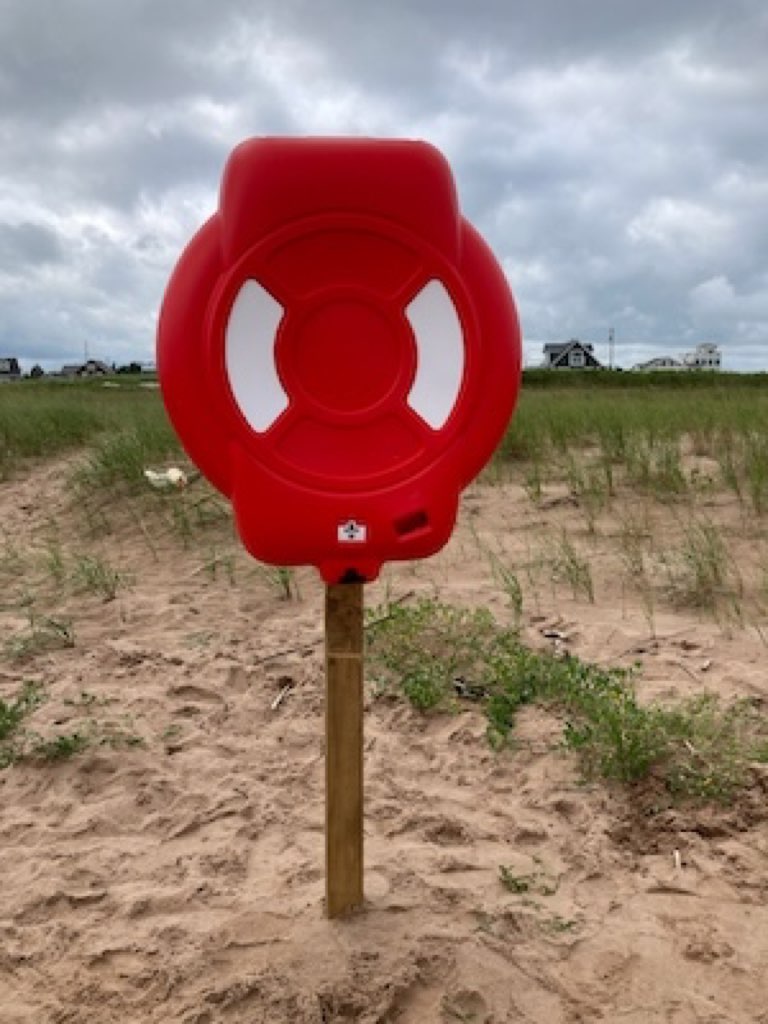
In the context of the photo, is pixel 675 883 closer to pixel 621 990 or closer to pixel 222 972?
pixel 621 990

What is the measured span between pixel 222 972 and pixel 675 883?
42.3 inches

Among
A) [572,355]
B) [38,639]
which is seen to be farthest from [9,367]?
[38,639]

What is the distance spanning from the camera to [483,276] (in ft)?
5.98

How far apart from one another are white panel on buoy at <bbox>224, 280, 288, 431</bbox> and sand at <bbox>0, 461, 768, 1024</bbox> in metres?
1.16

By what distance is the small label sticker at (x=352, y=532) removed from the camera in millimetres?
1808

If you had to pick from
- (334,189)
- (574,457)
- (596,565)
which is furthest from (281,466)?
(574,457)

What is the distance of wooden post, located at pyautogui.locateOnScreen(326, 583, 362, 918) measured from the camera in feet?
6.44

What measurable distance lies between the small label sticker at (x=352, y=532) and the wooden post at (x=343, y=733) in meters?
0.15

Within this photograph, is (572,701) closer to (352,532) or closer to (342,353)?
(352,532)

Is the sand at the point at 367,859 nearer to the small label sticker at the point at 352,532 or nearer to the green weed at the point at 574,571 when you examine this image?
the green weed at the point at 574,571

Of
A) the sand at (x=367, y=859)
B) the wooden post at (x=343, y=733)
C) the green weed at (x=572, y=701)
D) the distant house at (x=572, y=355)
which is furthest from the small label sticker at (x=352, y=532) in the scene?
the distant house at (x=572, y=355)

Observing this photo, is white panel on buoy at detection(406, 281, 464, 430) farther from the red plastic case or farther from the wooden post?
the wooden post

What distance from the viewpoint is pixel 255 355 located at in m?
1.80

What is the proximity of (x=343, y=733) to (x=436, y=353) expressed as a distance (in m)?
0.80
